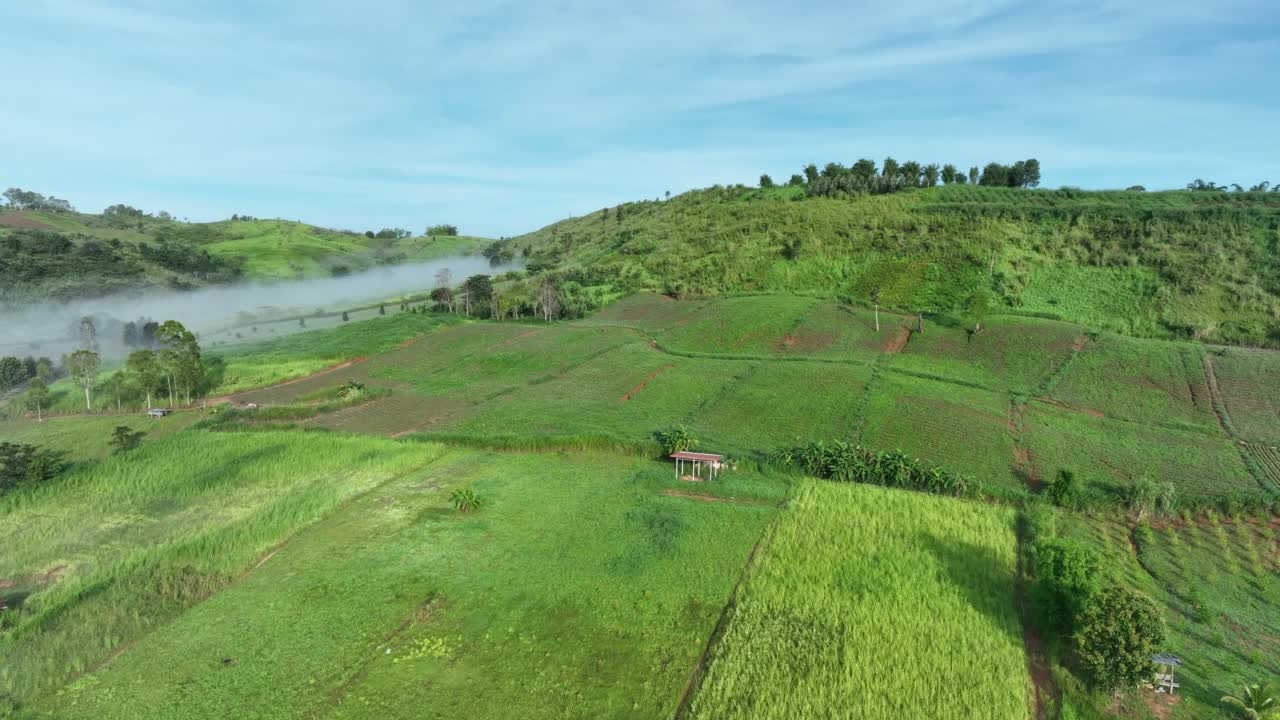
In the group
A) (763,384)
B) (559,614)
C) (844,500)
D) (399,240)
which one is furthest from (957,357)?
(399,240)

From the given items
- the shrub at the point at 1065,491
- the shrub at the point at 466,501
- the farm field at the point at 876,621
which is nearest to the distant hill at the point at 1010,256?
the shrub at the point at 1065,491

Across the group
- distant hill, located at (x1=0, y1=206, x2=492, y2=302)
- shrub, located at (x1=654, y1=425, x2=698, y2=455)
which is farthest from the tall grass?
distant hill, located at (x1=0, y1=206, x2=492, y2=302)

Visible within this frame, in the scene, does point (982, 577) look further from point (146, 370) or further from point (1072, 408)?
point (146, 370)

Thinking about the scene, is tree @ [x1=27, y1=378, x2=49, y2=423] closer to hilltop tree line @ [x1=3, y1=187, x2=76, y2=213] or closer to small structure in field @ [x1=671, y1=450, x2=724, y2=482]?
small structure in field @ [x1=671, y1=450, x2=724, y2=482]

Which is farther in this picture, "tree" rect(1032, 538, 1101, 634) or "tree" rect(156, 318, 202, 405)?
"tree" rect(156, 318, 202, 405)

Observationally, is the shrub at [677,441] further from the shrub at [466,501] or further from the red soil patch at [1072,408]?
the red soil patch at [1072,408]

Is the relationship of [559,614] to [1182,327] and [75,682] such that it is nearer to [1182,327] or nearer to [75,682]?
[75,682]
